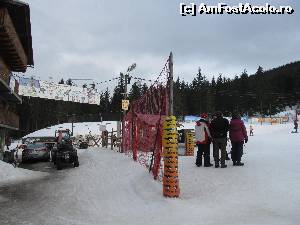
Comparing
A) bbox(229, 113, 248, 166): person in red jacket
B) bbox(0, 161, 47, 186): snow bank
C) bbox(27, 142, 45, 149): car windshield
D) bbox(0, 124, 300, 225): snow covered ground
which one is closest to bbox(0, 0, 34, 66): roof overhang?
bbox(27, 142, 45, 149): car windshield

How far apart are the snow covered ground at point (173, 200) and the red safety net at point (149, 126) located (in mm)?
849

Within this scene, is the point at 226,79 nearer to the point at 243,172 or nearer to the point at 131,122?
the point at 131,122

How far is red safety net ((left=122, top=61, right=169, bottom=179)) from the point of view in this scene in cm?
1212

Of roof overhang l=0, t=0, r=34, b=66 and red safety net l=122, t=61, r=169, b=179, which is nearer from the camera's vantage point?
red safety net l=122, t=61, r=169, b=179

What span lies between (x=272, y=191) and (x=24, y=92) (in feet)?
78.4

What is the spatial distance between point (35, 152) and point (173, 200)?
15.3m

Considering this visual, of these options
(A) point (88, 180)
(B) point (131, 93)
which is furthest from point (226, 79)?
(A) point (88, 180)

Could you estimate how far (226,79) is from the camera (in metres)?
144

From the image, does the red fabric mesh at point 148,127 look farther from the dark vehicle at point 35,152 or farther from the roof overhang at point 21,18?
the roof overhang at point 21,18

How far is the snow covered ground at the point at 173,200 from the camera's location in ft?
26.9

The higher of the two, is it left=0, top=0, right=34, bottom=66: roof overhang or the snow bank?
left=0, top=0, right=34, bottom=66: roof overhang

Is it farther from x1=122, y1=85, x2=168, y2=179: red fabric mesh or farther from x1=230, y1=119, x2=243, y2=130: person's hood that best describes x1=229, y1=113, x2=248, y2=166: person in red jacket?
x1=122, y1=85, x2=168, y2=179: red fabric mesh

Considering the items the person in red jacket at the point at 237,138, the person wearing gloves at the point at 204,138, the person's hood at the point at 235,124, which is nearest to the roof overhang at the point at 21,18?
the person wearing gloves at the point at 204,138

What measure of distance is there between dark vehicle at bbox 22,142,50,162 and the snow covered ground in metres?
9.21
